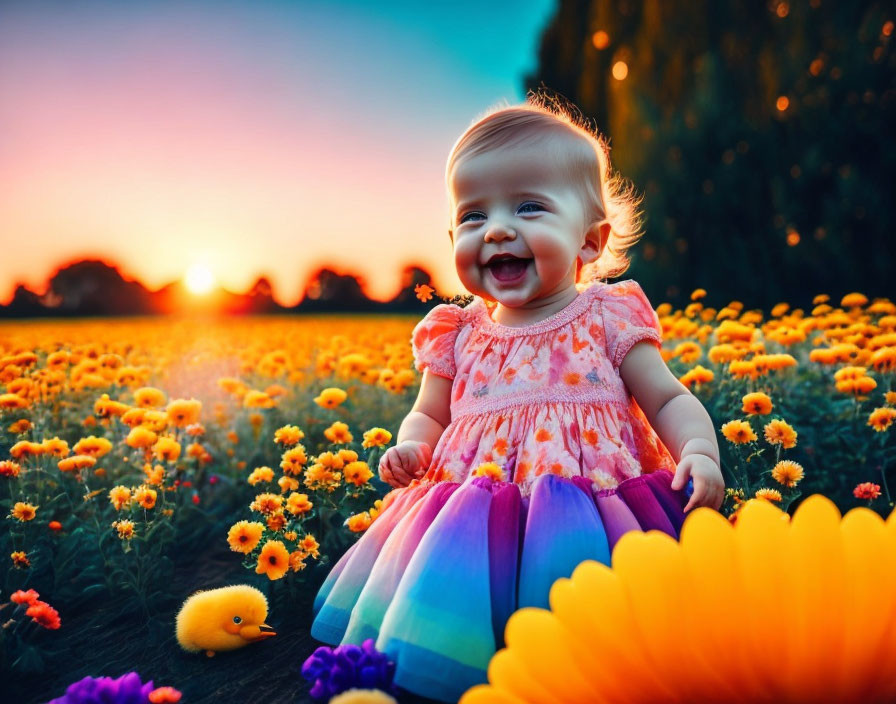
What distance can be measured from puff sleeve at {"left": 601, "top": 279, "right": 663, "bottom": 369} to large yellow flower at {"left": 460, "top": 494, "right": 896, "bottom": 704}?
0.85 meters

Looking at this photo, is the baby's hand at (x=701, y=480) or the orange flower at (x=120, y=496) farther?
the orange flower at (x=120, y=496)

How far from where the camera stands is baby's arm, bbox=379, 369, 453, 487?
1838 mm

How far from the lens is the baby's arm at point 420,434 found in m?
1.84

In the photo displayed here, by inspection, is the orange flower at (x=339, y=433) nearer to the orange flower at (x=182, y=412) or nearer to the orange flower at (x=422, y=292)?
the orange flower at (x=182, y=412)

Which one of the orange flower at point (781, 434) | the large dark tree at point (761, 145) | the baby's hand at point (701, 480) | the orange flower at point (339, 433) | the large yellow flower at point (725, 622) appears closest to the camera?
the large yellow flower at point (725, 622)

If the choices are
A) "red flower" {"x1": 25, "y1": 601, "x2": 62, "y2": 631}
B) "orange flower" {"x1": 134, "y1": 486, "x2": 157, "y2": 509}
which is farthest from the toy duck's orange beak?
"orange flower" {"x1": 134, "y1": 486, "x2": 157, "y2": 509}

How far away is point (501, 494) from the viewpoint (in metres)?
1.62

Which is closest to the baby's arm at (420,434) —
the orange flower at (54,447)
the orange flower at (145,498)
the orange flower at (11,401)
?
the orange flower at (145,498)

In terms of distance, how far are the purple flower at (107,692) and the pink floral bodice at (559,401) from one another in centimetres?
79

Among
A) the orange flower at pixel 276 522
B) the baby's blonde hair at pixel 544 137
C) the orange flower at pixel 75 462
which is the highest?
the baby's blonde hair at pixel 544 137

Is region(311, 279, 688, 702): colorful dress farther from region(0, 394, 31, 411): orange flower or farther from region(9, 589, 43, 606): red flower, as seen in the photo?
region(0, 394, 31, 411): orange flower

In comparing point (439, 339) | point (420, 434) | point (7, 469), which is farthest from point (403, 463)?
point (7, 469)

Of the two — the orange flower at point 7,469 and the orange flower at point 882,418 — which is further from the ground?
the orange flower at point 882,418

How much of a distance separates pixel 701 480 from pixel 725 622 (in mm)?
585
